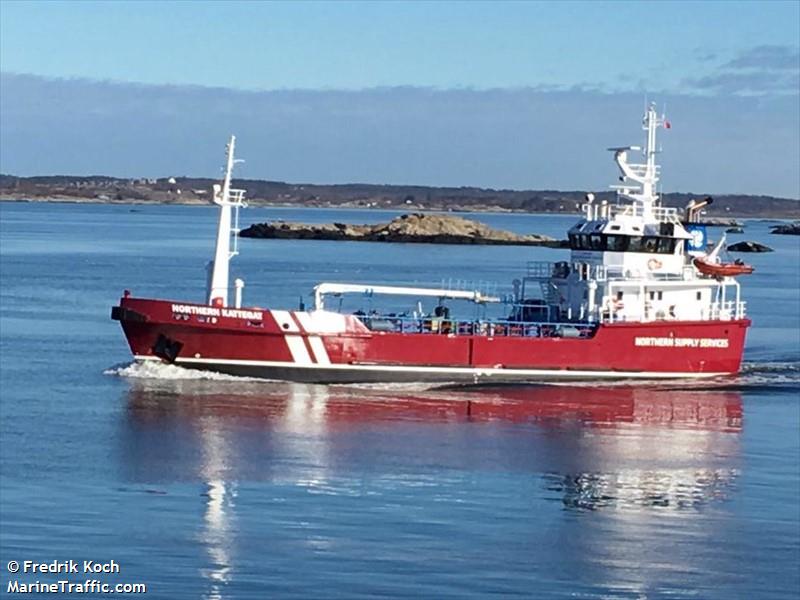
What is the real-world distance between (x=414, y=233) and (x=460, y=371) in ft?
312

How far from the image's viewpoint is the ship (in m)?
31.3

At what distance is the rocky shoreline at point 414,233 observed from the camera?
414ft

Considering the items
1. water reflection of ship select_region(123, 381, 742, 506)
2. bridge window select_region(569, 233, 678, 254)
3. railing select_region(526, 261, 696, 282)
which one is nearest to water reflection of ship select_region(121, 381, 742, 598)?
water reflection of ship select_region(123, 381, 742, 506)

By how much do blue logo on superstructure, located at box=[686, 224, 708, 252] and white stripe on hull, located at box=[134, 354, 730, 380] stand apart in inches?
111

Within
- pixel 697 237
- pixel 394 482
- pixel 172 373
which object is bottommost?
pixel 394 482

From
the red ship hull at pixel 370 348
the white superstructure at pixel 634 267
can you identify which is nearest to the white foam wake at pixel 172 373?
the red ship hull at pixel 370 348

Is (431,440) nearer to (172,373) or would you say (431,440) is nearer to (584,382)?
(172,373)

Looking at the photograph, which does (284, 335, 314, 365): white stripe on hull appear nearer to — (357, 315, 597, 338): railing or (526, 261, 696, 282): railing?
(357, 315, 597, 338): railing

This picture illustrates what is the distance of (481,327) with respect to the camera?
33.2 m

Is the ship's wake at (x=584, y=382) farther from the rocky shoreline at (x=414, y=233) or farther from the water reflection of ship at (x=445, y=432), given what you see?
the rocky shoreline at (x=414, y=233)

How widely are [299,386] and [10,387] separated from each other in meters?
5.70

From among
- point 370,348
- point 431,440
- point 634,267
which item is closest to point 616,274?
point 634,267

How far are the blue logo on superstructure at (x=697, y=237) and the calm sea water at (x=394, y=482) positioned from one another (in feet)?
10.1

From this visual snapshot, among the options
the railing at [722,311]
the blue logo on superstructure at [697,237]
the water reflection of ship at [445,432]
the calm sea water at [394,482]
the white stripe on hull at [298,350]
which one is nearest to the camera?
the calm sea water at [394,482]
